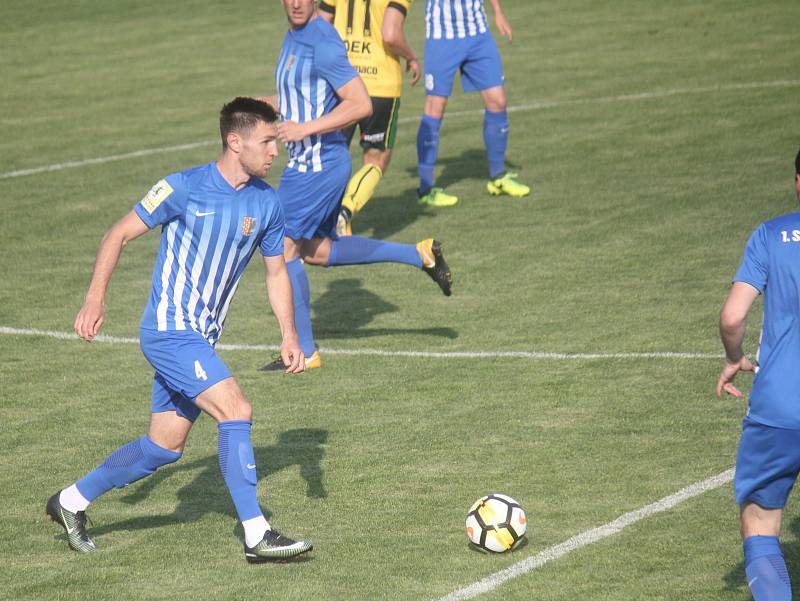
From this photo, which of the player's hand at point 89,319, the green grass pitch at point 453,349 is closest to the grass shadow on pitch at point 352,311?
the green grass pitch at point 453,349

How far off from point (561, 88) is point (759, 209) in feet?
21.8

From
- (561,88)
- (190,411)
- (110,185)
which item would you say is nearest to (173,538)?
(190,411)

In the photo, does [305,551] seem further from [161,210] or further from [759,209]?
[759,209]

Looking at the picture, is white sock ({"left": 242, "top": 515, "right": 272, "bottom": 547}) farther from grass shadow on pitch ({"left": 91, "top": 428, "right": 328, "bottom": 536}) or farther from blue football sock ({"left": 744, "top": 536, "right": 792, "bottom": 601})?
blue football sock ({"left": 744, "top": 536, "right": 792, "bottom": 601})

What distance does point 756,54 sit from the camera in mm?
21234

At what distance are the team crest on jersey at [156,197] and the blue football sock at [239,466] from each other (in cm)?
112

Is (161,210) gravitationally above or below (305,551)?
above

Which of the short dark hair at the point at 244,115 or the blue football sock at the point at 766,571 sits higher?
the short dark hair at the point at 244,115

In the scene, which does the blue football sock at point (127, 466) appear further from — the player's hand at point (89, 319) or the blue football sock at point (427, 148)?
the blue football sock at point (427, 148)

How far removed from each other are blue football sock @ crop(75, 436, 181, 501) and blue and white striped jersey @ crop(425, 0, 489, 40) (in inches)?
334

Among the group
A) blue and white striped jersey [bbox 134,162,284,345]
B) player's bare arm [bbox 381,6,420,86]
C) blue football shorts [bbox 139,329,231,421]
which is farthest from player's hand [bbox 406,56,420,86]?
blue football shorts [bbox 139,329,231,421]

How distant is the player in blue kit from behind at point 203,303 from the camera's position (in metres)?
6.89

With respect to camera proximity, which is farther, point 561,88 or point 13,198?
point 561,88

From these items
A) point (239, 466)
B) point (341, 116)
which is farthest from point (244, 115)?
point (341, 116)
